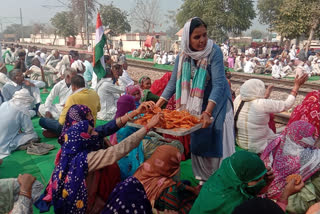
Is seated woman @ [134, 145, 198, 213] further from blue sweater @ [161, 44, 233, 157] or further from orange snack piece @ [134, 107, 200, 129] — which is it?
blue sweater @ [161, 44, 233, 157]

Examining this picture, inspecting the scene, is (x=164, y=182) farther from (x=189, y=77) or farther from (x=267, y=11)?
(x=267, y=11)

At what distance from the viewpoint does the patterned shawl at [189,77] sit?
276 cm

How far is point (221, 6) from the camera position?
3164cm

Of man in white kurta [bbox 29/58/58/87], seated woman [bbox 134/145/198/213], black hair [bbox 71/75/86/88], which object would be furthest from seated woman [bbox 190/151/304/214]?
man in white kurta [bbox 29/58/58/87]

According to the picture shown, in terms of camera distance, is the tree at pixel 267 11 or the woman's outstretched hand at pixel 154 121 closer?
the woman's outstretched hand at pixel 154 121

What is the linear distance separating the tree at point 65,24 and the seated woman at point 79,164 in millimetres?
45755

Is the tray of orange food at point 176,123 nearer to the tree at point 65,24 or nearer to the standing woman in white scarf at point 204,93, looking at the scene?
the standing woman in white scarf at point 204,93

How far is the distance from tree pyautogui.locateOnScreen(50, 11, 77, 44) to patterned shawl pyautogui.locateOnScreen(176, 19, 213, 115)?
45439mm

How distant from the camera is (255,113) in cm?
389

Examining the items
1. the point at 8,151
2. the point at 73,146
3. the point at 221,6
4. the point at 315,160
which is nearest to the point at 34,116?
the point at 8,151

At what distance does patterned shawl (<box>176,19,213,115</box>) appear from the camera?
9.06 ft

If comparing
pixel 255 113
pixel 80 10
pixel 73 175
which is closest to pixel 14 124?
pixel 73 175

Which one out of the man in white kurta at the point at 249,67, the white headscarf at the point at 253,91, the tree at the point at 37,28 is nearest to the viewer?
the white headscarf at the point at 253,91

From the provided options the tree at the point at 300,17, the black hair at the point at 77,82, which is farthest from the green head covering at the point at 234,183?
the tree at the point at 300,17
